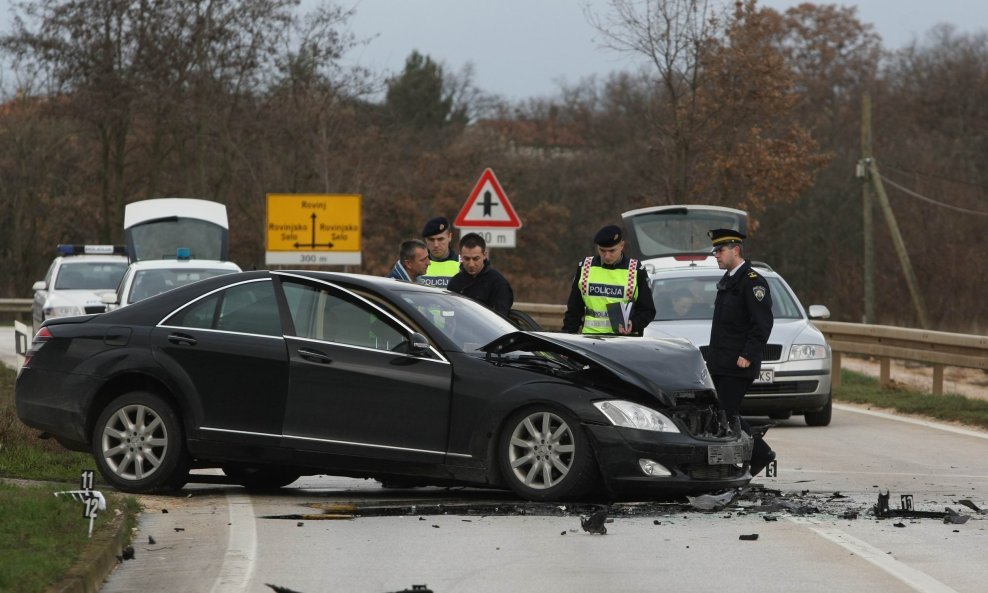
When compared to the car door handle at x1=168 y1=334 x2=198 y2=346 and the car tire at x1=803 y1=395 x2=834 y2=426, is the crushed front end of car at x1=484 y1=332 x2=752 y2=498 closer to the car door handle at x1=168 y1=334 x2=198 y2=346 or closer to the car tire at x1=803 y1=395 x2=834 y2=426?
the car door handle at x1=168 y1=334 x2=198 y2=346

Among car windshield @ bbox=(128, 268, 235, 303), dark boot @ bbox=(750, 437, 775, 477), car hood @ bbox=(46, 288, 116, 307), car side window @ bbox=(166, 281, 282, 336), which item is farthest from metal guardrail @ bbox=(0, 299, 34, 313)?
dark boot @ bbox=(750, 437, 775, 477)

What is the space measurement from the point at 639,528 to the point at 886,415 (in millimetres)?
9968

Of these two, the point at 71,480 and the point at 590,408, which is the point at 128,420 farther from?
the point at 590,408

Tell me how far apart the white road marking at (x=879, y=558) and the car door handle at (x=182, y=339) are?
3.87m

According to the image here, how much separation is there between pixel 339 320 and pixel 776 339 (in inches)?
290

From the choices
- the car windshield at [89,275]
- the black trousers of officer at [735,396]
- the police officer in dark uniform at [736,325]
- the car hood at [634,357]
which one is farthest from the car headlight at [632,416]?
the car windshield at [89,275]

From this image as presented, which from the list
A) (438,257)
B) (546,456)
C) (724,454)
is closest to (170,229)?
(438,257)

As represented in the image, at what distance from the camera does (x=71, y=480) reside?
11.1m

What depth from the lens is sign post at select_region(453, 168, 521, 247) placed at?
20031 millimetres

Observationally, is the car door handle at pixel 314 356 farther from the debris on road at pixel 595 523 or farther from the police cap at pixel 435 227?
the police cap at pixel 435 227

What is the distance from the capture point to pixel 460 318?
1065 cm

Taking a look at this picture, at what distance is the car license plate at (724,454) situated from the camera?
9.81 m

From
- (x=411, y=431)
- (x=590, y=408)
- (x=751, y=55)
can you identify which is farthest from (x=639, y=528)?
(x=751, y=55)

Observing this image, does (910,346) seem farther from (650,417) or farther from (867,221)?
(867,221)
